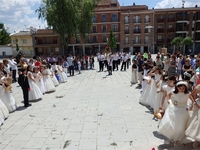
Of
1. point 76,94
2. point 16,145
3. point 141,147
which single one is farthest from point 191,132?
point 76,94

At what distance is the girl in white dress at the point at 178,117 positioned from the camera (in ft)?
12.5

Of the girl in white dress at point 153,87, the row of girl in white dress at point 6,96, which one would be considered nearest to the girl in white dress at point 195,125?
the girl in white dress at point 153,87

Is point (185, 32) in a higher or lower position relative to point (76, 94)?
higher

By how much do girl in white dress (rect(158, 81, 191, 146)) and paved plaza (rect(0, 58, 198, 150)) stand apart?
374mm

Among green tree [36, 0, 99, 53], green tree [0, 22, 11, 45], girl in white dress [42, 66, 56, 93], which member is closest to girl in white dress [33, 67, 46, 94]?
girl in white dress [42, 66, 56, 93]

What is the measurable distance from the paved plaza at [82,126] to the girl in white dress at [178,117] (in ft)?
1.23

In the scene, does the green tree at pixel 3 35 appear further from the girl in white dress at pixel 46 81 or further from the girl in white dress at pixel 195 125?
the girl in white dress at pixel 195 125

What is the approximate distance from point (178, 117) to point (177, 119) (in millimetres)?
48

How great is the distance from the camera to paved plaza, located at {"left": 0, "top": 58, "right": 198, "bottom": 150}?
445 cm

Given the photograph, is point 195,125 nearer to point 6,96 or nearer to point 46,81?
point 6,96

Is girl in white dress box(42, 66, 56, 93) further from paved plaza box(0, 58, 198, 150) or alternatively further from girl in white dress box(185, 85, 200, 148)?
girl in white dress box(185, 85, 200, 148)

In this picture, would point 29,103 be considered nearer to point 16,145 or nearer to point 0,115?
point 0,115

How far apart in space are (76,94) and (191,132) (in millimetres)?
6474

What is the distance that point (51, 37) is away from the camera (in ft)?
159
